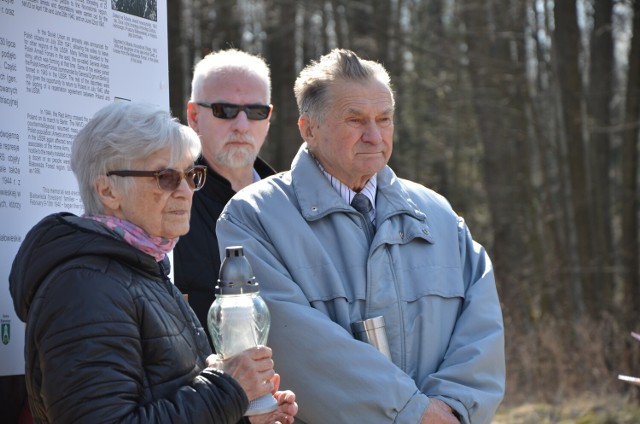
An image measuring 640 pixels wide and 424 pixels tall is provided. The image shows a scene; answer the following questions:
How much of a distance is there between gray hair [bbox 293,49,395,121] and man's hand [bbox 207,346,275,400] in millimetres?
1357

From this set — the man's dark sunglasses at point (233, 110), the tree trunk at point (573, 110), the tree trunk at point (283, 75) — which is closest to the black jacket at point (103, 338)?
the man's dark sunglasses at point (233, 110)

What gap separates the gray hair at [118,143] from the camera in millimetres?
2631

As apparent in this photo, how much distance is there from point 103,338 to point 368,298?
1.32m

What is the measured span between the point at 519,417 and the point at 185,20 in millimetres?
10274

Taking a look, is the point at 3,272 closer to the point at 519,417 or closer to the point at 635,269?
the point at 519,417

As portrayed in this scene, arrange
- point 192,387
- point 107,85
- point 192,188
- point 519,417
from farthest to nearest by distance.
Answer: point 519,417, point 107,85, point 192,188, point 192,387

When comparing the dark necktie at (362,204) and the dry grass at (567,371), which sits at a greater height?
the dark necktie at (362,204)

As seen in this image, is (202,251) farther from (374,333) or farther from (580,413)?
(580,413)

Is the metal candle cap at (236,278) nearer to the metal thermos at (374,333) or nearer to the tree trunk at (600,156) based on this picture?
the metal thermos at (374,333)

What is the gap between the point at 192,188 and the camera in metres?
2.78

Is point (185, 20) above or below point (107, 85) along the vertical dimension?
above

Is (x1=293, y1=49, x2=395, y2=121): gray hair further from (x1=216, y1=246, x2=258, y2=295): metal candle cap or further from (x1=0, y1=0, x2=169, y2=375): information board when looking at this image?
(x1=216, y1=246, x2=258, y2=295): metal candle cap

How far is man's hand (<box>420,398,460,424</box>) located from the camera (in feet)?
10.6

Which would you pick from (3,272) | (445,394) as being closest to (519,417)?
(445,394)
